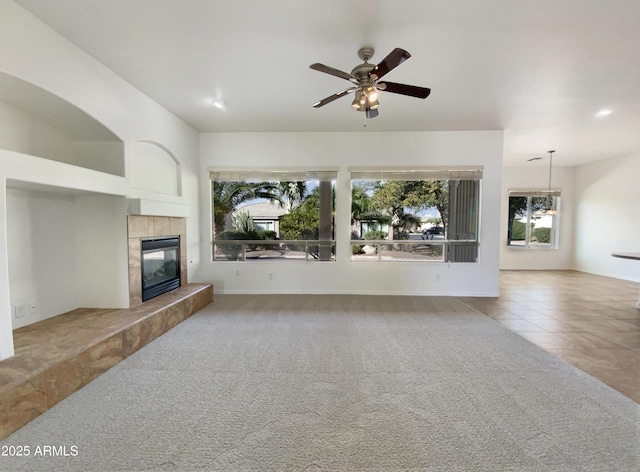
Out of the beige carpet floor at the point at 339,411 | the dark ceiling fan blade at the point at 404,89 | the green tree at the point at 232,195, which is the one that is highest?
the dark ceiling fan blade at the point at 404,89

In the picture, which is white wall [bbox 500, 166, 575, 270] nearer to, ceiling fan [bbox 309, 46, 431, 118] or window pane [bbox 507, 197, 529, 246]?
window pane [bbox 507, 197, 529, 246]

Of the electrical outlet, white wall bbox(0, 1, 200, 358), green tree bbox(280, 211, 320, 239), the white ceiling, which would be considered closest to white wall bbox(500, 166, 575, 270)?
the white ceiling

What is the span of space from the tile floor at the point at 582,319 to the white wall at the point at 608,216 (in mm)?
710

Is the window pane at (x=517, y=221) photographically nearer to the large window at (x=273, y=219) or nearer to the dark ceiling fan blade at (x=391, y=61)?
the large window at (x=273, y=219)

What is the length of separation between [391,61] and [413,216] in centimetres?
354

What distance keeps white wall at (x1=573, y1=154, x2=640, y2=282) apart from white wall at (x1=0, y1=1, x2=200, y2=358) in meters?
9.97

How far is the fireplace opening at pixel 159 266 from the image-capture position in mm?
3648

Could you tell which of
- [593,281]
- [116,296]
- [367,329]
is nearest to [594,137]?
[593,281]

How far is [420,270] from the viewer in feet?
17.0

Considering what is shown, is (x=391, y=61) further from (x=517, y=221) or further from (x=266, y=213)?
(x=517, y=221)

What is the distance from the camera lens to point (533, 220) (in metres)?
8.09

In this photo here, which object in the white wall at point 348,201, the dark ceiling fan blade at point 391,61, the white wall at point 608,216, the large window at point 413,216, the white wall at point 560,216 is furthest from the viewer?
the white wall at point 560,216

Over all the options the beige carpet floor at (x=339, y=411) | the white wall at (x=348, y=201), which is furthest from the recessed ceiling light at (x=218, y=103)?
the beige carpet floor at (x=339, y=411)

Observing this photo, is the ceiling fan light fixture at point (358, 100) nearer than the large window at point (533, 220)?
Yes
